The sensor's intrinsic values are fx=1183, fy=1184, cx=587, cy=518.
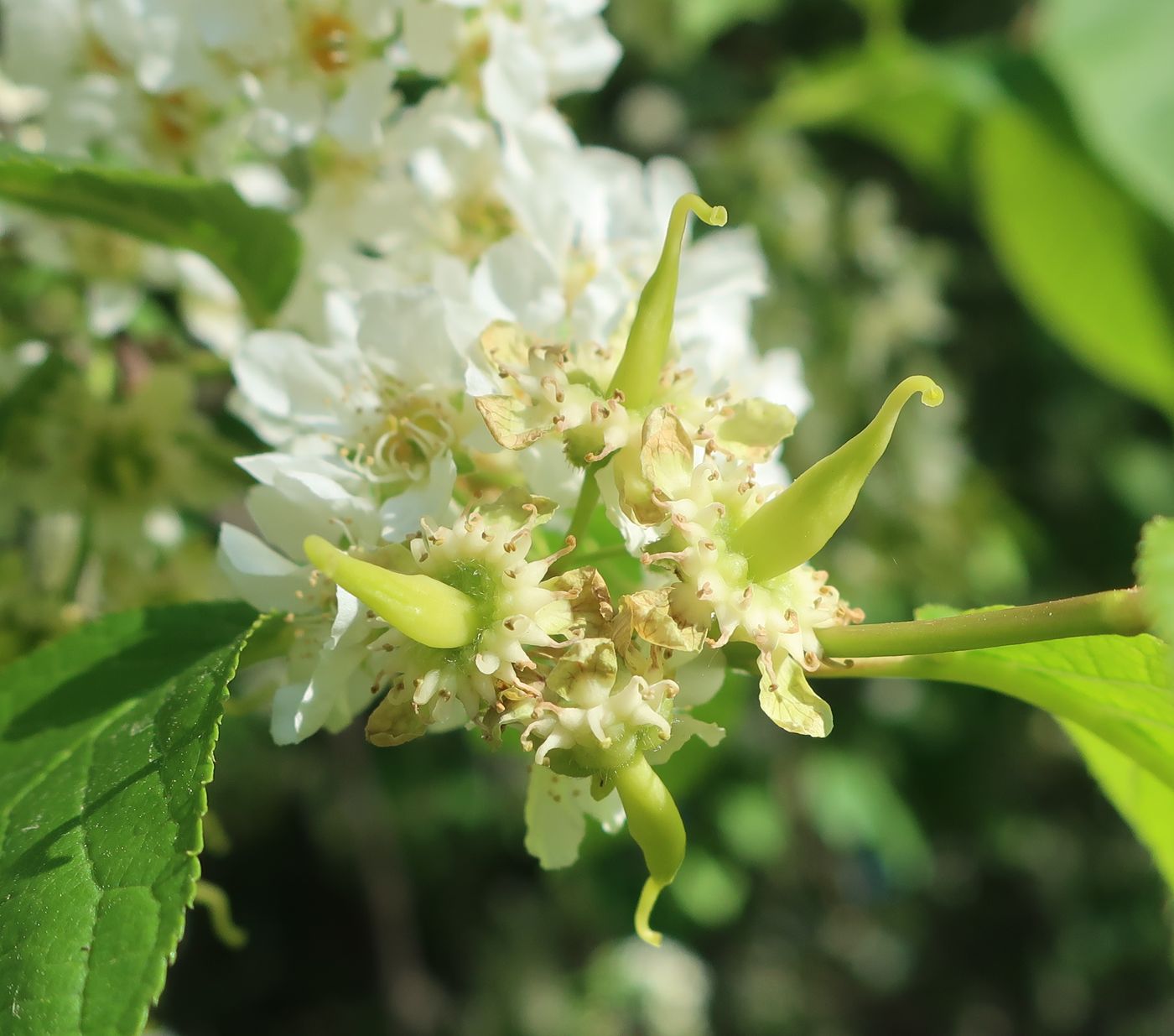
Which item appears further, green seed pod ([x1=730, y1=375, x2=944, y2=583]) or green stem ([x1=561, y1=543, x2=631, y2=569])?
green stem ([x1=561, y1=543, x2=631, y2=569])

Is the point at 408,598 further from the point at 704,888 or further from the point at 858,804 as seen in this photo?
the point at 858,804

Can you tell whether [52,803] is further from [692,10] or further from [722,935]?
[722,935]

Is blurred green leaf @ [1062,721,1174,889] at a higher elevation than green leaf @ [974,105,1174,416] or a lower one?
higher

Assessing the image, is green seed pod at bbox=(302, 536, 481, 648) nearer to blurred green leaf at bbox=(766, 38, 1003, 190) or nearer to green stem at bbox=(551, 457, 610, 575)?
green stem at bbox=(551, 457, 610, 575)

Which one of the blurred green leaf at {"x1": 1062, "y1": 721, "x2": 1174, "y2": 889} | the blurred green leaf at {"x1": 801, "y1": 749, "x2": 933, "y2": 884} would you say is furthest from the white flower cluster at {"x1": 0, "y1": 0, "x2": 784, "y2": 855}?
the blurred green leaf at {"x1": 801, "y1": 749, "x2": 933, "y2": 884}

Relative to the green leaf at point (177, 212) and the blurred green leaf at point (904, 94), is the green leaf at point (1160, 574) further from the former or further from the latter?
the blurred green leaf at point (904, 94)

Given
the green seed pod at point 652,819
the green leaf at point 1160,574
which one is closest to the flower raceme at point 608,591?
the green seed pod at point 652,819

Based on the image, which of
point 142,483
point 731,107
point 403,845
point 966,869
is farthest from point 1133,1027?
point 142,483
